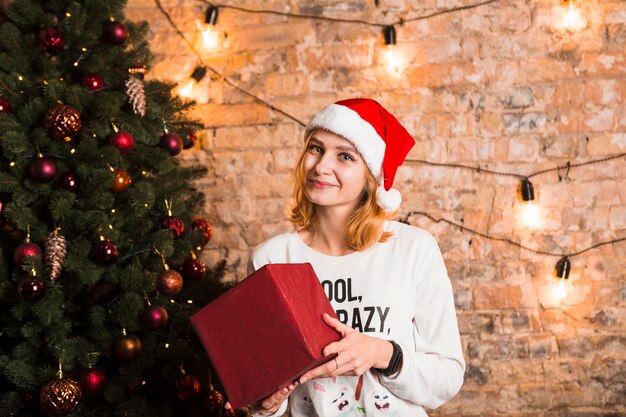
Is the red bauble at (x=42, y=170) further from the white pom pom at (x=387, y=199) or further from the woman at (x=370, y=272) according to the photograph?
the white pom pom at (x=387, y=199)

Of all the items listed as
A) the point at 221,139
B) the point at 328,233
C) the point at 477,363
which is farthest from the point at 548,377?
the point at 221,139

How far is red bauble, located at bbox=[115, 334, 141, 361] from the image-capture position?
221 cm

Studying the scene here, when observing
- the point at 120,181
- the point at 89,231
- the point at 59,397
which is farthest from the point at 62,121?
the point at 59,397

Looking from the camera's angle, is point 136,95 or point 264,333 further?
point 136,95

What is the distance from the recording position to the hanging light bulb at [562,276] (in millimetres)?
2922

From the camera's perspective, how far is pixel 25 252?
2111 mm

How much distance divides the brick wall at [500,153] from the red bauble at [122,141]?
2.91 feet

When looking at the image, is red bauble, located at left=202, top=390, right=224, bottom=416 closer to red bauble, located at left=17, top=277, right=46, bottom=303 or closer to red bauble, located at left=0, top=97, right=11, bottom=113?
red bauble, located at left=17, top=277, right=46, bottom=303

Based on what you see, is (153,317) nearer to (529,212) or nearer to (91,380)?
(91,380)

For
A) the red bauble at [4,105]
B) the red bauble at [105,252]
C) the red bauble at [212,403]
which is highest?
the red bauble at [4,105]

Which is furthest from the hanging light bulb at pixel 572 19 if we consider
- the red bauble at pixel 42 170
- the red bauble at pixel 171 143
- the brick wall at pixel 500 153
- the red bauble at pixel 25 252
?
the red bauble at pixel 25 252

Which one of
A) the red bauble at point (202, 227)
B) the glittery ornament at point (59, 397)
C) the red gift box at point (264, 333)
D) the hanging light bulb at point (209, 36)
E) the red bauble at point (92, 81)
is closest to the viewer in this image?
the red gift box at point (264, 333)

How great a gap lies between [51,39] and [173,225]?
32.2 inches

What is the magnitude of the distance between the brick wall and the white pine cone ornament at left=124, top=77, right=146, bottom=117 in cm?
78
